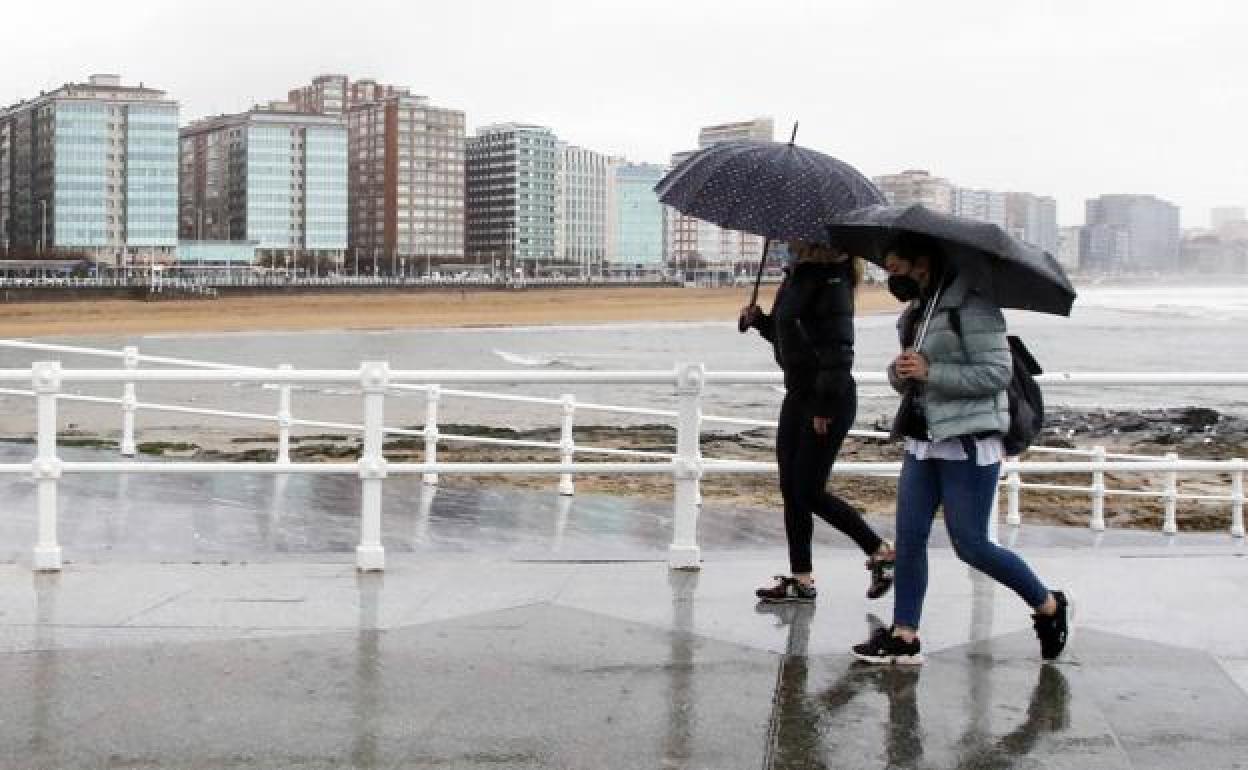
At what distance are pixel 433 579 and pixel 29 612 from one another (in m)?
1.82

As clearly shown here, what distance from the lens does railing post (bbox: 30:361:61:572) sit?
282 inches

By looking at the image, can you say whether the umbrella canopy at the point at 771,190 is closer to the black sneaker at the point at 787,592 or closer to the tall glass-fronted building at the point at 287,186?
the black sneaker at the point at 787,592

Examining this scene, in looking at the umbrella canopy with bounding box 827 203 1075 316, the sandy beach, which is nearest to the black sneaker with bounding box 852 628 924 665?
the umbrella canopy with bounding box 827 203 1075 316

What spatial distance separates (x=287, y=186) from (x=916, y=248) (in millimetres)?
175877

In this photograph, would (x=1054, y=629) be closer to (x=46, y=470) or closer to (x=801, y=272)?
(x=801, y=272)

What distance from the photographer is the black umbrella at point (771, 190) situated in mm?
6023

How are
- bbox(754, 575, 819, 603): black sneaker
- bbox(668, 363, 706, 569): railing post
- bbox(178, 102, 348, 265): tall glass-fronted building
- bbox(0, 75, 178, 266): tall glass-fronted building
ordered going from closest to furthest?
bbox(754, 575, 819, 603): black sneaker, bbox(668, 363, 706, 569): railing post, bbox(0, 75, 178, 266): tall glass-fronted building, bbox(178, 102, 348, 265): tall glass-fronted building

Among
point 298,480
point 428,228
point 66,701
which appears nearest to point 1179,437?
point 298,480

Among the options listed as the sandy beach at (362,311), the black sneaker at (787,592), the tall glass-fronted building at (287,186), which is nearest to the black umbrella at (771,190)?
the black sneaker at (787,592)

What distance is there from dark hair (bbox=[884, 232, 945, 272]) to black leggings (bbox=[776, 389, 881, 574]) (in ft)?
3.24

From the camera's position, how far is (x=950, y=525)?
5.58 meters

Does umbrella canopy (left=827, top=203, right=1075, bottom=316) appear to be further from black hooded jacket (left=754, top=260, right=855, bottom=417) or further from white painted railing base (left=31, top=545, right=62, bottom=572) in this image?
white painted railing base (left=31, top=545, right=62, bottom=572)

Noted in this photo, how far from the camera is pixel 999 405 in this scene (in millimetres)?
5383

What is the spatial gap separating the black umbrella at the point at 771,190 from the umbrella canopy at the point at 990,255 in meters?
0.55
